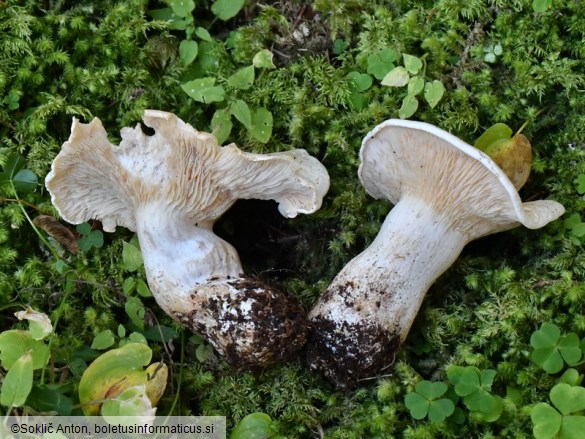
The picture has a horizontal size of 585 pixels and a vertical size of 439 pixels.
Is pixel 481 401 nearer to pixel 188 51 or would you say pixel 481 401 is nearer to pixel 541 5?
pixel 541 5

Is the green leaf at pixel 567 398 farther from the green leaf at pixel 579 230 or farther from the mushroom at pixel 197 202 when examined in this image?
the mushroom at pixel 197 202

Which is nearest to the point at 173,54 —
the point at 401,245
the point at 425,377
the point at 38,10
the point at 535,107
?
the point at 38,10

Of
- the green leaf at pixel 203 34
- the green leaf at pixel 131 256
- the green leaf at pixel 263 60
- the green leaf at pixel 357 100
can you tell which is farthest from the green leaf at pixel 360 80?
the green leaf at pixel 131 256

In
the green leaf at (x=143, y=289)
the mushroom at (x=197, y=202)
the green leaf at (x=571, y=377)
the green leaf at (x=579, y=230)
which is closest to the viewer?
the green leaf at (x=571, y=377)

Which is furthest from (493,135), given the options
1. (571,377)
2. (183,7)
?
(183,7)

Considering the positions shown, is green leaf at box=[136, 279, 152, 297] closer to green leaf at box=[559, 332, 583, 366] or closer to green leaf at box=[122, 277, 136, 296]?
green leaf at box=[122, 277, 136, 296]

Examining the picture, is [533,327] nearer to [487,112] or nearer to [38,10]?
[487,112]

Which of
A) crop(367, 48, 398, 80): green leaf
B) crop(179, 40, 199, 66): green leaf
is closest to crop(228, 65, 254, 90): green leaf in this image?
crop(179, 40, 199, 66): green leaf
